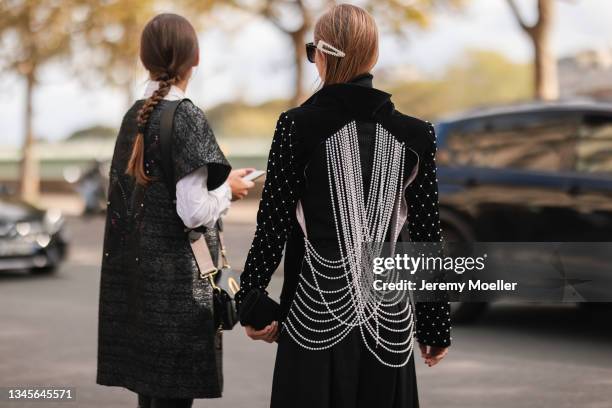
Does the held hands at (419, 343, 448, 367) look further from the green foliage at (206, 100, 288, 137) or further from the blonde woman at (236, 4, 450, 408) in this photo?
the green foliage at (206, 100, 288, 137)

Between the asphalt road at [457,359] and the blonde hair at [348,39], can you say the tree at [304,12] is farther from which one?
the blonde hair at [348,39]

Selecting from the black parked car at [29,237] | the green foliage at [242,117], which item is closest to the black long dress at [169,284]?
the black parked car at [29,237]

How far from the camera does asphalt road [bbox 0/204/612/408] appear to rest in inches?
226

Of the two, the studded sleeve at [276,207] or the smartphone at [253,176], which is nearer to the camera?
the studded sleeve at [276,207]

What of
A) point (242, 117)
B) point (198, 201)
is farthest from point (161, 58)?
point (242, 117)

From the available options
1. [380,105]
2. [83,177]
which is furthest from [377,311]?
[83,177]

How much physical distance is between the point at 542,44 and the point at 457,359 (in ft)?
38.4

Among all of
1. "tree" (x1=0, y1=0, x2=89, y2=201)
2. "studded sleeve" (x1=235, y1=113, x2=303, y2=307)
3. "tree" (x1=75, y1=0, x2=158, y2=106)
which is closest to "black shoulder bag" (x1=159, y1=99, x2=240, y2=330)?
"studded sleeve" (x1=235, y1=113, x2=303, y2=307)

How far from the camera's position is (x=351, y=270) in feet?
9.20

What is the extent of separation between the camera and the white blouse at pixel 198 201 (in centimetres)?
350

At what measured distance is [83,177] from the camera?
24484mm

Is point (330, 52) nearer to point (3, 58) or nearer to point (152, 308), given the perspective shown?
point (152, 308)

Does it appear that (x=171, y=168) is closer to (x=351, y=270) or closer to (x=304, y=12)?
(x=351, y=270)

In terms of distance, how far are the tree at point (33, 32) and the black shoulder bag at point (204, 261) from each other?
74.6ft
